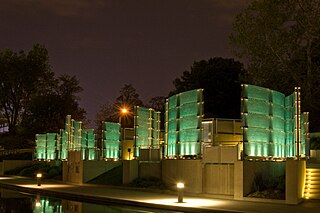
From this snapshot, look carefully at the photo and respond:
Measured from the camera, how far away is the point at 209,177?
91.7 ft

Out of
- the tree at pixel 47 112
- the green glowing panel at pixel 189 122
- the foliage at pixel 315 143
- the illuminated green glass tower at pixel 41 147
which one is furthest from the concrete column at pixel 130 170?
the tree at pixel 47 112

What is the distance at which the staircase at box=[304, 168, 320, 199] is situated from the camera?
25094 mm

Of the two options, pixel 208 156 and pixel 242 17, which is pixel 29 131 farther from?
pixel 208 156

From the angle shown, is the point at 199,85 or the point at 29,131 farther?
the point at 29,131

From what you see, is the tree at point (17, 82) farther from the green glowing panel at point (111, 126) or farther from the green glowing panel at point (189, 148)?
the green glowing panel at point (189, 148)

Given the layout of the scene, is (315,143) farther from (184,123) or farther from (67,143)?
(67,143)

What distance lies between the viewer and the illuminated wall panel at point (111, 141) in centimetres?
4331

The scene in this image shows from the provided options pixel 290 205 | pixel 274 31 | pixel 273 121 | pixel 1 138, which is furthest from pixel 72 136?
pixel 1 138

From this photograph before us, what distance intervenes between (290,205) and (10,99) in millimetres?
66843

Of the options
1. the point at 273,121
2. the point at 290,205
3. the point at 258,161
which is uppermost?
the point at 273,121

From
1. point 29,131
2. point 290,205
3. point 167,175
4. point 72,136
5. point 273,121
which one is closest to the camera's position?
point 290,205

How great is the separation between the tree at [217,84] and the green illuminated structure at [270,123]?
32.5 meters

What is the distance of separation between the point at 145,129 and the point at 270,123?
44.2 feet

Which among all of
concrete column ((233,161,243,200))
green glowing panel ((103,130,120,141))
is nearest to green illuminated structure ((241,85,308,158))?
concrete column ((233,161,243,200))
